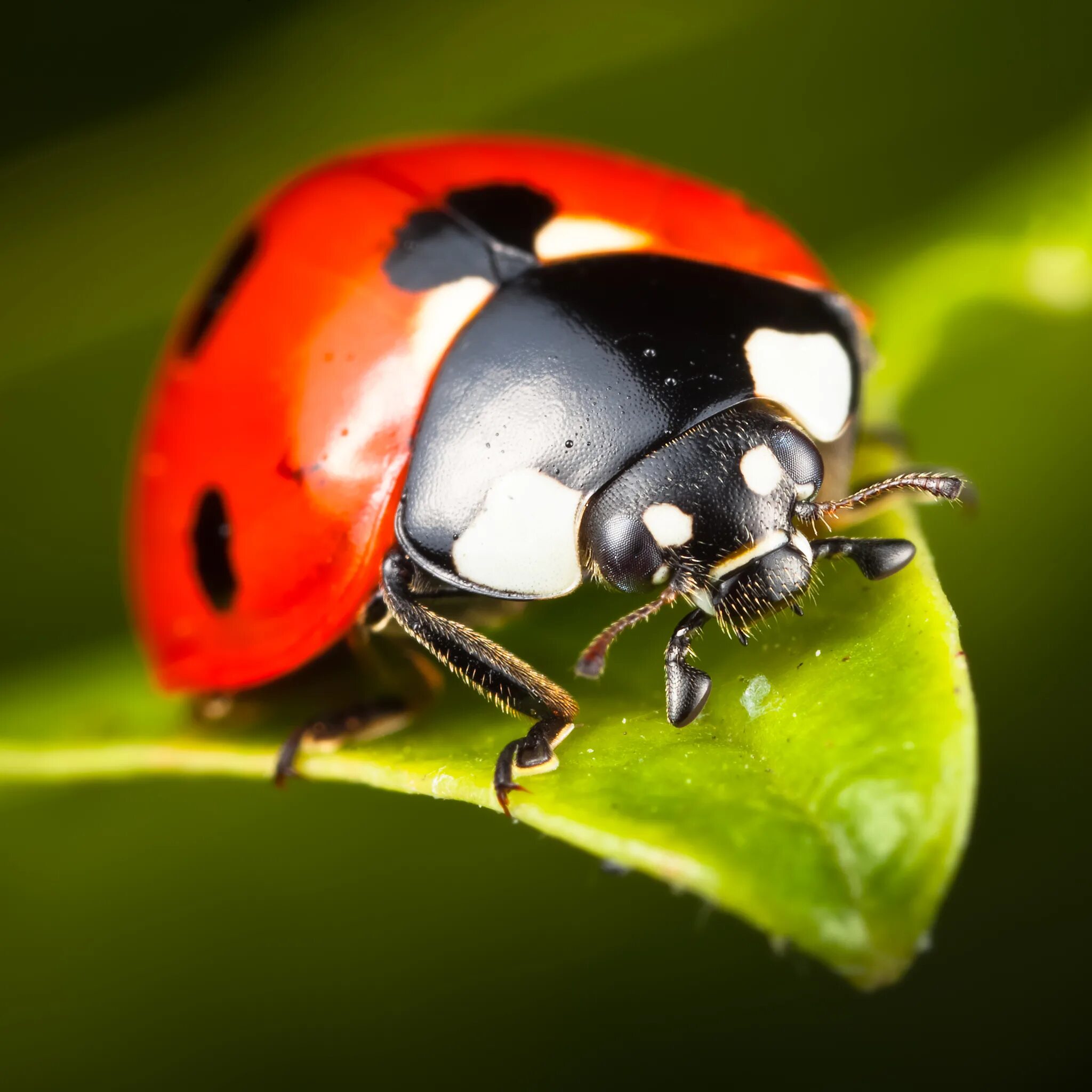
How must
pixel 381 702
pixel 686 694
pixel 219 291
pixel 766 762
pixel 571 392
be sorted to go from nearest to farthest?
pixel 766 762
pixel 686 694
pixel 571 392
pixel 381 702
pixel 219 291

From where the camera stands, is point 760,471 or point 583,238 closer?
point 760,471

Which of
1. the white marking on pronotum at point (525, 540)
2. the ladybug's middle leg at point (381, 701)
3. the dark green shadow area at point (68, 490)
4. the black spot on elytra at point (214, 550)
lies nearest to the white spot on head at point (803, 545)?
the white marking on pronotum at point (525, 540)

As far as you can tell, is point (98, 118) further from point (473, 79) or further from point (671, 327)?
point (671, 327)

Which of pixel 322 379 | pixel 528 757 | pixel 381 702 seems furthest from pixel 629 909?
pixel 322 379

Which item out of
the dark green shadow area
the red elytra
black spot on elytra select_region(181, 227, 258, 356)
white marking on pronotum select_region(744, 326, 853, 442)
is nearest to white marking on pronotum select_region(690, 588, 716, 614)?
white marking on pronotum select_region(744, 326, 853, 442)

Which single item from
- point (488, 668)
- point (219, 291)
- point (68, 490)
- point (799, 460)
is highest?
point (219, 291)

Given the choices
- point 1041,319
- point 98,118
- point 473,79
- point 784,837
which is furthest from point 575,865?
point 98,118

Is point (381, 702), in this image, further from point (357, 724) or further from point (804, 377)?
point (804, 377)

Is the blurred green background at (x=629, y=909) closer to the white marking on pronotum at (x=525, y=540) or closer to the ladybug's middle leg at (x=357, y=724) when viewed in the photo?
the ladybug's middle leg at (x=357, y=724)
